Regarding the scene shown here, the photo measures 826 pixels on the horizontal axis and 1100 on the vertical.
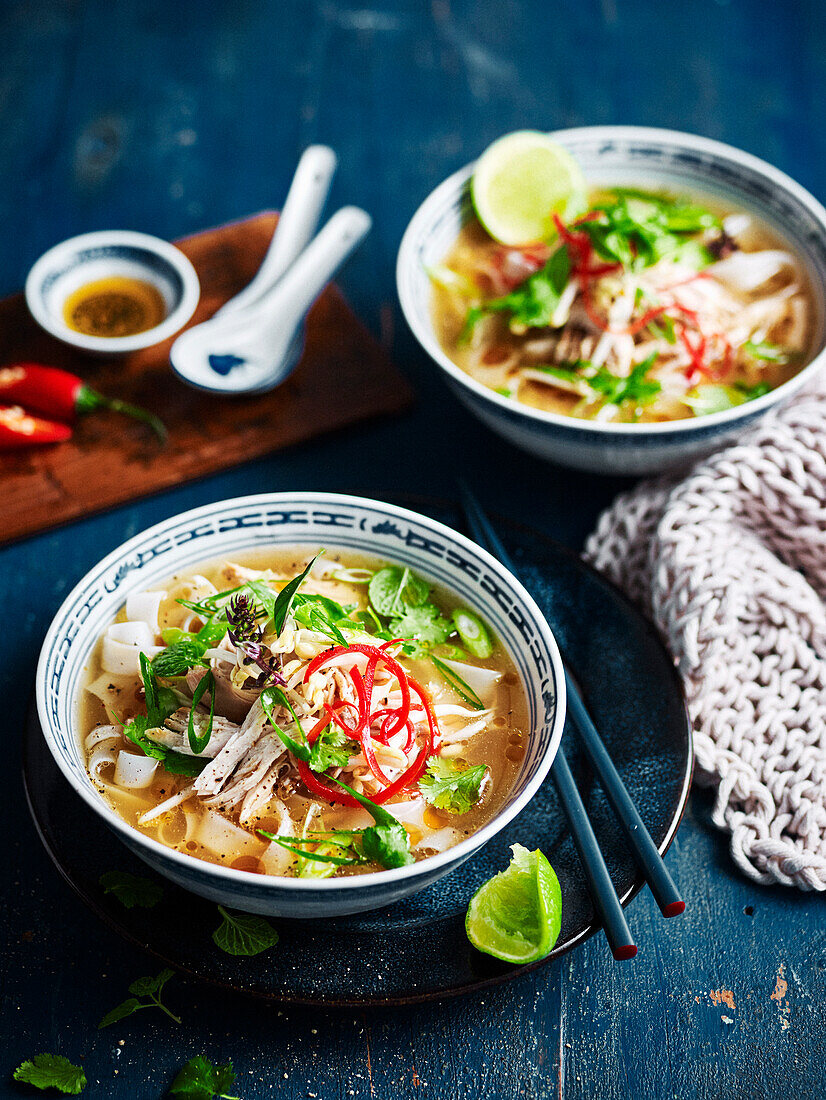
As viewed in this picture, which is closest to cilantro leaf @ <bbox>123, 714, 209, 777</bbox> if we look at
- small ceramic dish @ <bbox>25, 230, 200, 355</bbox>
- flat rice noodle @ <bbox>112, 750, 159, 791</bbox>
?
flat rice noodle @ <bbox>112, 750, 159, 791</bbox>

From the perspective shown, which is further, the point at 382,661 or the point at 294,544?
the point at 294,544

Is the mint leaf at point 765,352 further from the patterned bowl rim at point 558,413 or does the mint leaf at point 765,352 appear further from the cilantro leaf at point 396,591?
the cilantro leaf at point 396,591

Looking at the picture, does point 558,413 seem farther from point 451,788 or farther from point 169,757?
point 169,757

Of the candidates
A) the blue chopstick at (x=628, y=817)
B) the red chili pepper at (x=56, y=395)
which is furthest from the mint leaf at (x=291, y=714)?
the red chili pepper at (x=56, y=395)

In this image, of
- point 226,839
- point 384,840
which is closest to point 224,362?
point 226,839

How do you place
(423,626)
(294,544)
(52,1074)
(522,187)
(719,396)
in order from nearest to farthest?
(52,1074) → (423,626) → (294,544) → (719,396) → (522,187)

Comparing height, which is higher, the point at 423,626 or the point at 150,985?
the point at 423,626

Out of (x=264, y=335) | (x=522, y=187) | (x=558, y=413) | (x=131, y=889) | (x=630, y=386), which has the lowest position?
(x=131, y=889)
